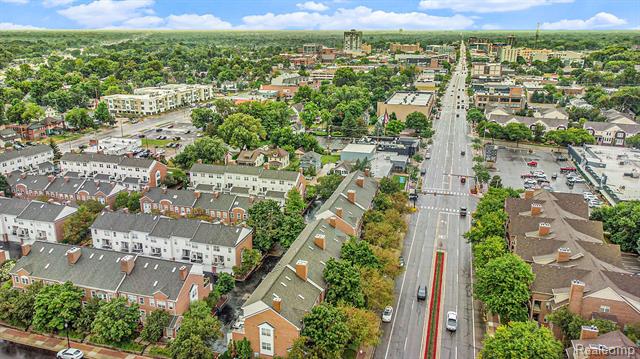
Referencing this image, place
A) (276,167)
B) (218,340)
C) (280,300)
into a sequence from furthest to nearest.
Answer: (276,167) → (218,340) → (280,300)

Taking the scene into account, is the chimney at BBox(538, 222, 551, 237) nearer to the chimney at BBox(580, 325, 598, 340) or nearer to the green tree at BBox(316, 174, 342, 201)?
the chimney at BBox(580, 325, 598, 340)

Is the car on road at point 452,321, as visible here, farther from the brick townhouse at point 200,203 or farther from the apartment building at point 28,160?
the apartment building at point 28,160

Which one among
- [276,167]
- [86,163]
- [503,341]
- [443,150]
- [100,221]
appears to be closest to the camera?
[503,341]

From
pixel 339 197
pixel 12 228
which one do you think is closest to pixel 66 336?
pixel 12 228

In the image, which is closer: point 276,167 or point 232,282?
point 232,282

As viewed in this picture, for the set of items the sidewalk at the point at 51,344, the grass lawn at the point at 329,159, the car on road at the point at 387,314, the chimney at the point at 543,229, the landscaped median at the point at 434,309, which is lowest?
the sidewalk at the point at 51,344

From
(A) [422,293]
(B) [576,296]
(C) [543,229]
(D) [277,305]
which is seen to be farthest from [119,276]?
(C) [543,229]

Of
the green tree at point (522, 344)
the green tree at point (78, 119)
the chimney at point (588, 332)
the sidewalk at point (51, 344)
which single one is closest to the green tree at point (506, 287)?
the green tree at point (522, 344)

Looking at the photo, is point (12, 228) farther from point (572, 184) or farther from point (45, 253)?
point (572, 184)
